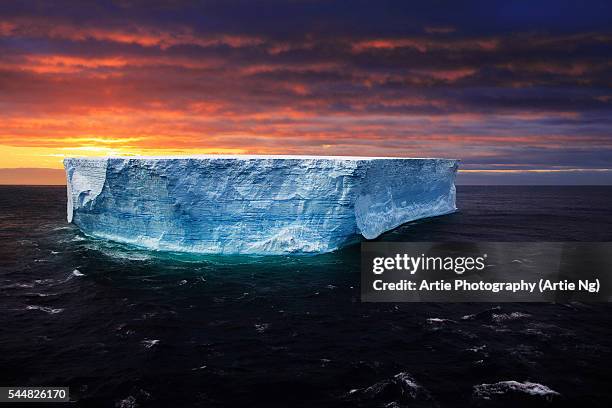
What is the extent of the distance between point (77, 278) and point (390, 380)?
48.5ft

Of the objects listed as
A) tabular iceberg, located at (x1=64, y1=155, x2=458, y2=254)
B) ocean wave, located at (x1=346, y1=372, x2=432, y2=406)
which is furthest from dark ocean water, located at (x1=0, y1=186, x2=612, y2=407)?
tabular iceberg, located at (x1=64, y1=155, x2=458, y2=254)

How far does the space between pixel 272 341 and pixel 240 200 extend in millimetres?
10306

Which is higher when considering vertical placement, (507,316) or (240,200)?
(240,200)

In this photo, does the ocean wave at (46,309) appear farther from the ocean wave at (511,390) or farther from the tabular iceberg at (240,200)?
the ocean wave at (511,390)

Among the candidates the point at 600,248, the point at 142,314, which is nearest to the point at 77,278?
the point at 142,314

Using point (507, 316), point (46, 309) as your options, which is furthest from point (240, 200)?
point (507, 316)

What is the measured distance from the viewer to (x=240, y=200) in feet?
69.8

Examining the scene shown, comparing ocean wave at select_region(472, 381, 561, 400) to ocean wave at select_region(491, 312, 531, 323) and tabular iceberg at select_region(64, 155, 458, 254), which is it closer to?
ocean wave at select_region(491, 312, 531, 323)

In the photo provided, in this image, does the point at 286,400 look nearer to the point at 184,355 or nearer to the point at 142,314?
the point at 184,355

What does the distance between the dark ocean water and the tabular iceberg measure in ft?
6.54

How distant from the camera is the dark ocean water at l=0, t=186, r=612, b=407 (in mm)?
9594

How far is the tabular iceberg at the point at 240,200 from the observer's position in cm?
2086

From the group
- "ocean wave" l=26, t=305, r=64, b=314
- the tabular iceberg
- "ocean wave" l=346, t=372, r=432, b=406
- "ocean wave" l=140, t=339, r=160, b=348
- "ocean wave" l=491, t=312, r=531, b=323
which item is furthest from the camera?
the tabular iceberg

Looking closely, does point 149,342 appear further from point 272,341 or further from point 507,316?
point 507,316
